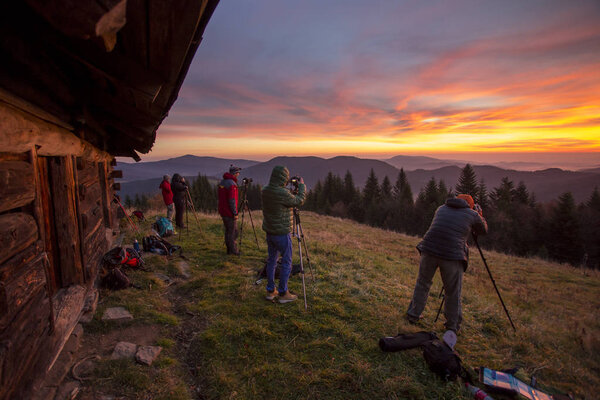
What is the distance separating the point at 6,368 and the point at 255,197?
79.6 metres

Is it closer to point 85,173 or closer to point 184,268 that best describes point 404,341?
point 184,268

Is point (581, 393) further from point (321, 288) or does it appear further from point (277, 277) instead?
point (277, 277)

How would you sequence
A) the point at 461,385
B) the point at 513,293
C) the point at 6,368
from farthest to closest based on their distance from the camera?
the point at 513,293
the point at 461,385
the point at 6,368

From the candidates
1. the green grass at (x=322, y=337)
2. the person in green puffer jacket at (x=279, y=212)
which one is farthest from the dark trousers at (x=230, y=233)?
the person in green puffer jacket at (x=279, y=212)

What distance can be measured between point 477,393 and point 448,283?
190 cm

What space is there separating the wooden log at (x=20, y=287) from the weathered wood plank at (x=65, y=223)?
4.95 ft

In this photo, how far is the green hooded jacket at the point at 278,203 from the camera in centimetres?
577

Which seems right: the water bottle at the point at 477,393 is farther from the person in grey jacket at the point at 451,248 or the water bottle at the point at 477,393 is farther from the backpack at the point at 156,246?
the backpack at the point at 156,246

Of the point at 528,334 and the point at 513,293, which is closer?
the point at 528,334

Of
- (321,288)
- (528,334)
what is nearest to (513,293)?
(528,334)

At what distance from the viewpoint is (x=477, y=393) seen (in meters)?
3.81

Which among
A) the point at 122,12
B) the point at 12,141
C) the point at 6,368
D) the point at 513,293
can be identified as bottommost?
the point at 513,293

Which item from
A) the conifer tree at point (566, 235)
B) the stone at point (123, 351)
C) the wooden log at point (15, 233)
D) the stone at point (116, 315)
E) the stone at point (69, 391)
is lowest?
the conifer tree at point (566, 235)

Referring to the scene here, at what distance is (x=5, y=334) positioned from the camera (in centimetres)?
254
